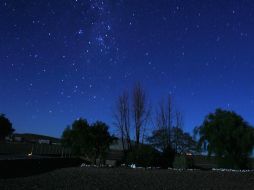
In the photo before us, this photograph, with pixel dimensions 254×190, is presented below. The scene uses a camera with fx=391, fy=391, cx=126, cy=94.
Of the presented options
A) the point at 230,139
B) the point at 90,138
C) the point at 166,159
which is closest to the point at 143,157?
the point at 166,159

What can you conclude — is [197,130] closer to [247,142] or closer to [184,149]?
[247,142]

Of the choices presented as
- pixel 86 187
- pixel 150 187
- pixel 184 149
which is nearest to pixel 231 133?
pixel 184 149

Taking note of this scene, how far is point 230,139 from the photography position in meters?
30.6

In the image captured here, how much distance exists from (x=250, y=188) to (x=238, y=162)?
576 inches

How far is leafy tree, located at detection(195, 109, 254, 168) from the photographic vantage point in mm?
30281

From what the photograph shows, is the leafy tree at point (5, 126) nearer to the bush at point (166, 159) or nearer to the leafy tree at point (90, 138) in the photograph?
the leafy tree at point (90, 138)

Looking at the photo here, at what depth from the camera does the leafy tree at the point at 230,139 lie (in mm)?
30281

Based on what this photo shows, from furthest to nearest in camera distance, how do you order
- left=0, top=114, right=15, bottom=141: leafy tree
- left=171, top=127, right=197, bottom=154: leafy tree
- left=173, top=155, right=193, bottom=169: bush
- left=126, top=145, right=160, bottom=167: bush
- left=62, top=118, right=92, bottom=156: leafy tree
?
left=0, top=114, right=15, bottom=141: leafy tree, left=171, top=127, right=197, bottom=154: leafy tree, left=62, top=118, right=92, bottom=156: leafy tree, left=126, top=145, right=160, bottom=167: bush, left=173, top=155, right=193, bottom=169: bush

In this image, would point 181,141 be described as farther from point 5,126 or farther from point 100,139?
point 5,126

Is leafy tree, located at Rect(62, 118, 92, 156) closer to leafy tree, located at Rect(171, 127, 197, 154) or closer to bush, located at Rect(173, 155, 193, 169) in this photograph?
bush, located at Rect(173, 155, 193, 169)

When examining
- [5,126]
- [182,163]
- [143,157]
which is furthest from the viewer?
[5,126]

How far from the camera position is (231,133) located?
1202 inches

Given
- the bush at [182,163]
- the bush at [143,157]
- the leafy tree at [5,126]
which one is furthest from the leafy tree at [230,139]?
the leafy tree at [5,126]

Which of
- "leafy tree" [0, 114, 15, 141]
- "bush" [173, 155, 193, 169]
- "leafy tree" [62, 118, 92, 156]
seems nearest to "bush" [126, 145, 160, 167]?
"bush" [173, 155, 193, 169]
